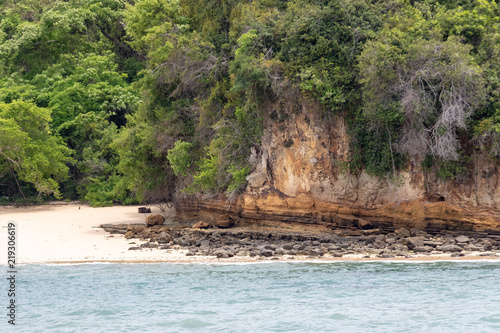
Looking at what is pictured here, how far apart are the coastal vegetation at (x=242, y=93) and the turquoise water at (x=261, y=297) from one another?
398cm

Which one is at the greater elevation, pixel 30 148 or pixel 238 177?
pixel 30 148

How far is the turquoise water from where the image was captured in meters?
10.6

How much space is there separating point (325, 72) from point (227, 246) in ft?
18.1

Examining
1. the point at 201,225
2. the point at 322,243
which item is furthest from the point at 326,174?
the point at 201,225

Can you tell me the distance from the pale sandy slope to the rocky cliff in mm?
3629

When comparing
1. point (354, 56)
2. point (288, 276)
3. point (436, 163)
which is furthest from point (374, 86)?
point (288, 276)

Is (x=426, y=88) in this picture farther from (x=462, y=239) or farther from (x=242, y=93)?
(x=242, y=93)

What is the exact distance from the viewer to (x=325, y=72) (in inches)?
679

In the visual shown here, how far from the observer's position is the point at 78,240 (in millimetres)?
19031

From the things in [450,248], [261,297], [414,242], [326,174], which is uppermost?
[326,174]

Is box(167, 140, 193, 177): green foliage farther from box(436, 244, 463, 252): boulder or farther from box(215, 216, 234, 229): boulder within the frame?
box(436, 244, 463, 252): boulder

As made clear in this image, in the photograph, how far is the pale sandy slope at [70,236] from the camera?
1666 cm

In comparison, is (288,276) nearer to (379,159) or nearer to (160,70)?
(379,159)

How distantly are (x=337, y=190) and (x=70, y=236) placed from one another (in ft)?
27.7
